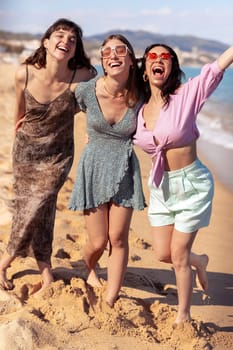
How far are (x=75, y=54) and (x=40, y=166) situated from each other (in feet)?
2.33

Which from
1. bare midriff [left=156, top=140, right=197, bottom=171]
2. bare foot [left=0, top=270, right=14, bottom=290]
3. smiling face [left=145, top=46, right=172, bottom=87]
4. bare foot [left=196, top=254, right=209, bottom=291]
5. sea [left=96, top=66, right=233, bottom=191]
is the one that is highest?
smiling face [left=145, top=46, right=172, bottom=87]

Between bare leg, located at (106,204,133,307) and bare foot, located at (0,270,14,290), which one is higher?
bare leg, located at (106,204,133,307)

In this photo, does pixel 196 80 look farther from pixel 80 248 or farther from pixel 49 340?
pixel 80 248

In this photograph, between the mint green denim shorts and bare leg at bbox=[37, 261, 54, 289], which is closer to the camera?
the mint green denim shorts

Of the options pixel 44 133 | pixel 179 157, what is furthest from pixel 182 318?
pixel 44 133

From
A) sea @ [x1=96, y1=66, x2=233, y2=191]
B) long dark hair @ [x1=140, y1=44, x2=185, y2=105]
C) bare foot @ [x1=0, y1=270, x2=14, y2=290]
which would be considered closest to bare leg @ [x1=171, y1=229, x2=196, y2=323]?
long dark hair @ [x1=140, y1=44, x2=185, y2=105]

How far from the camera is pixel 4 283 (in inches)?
167

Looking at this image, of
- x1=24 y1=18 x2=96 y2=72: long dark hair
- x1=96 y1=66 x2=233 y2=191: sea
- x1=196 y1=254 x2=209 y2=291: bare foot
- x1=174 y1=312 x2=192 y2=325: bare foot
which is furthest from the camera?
x1=96 y1=66 x2=233 y2=191: sea

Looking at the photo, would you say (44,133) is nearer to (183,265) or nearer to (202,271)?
(183,265)

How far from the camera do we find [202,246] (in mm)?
5516

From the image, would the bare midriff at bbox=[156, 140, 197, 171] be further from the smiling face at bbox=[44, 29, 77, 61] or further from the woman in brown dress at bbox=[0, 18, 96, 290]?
the smiling face at bbox=[44, 29, 77, 61]

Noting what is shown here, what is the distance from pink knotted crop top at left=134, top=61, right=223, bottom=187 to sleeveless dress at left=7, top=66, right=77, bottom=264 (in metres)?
0.64

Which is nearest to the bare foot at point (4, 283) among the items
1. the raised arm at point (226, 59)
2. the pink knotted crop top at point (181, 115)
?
the pink knotted crop top at point (181, 115)

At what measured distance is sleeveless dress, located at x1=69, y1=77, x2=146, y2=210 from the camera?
3703 millimetres
